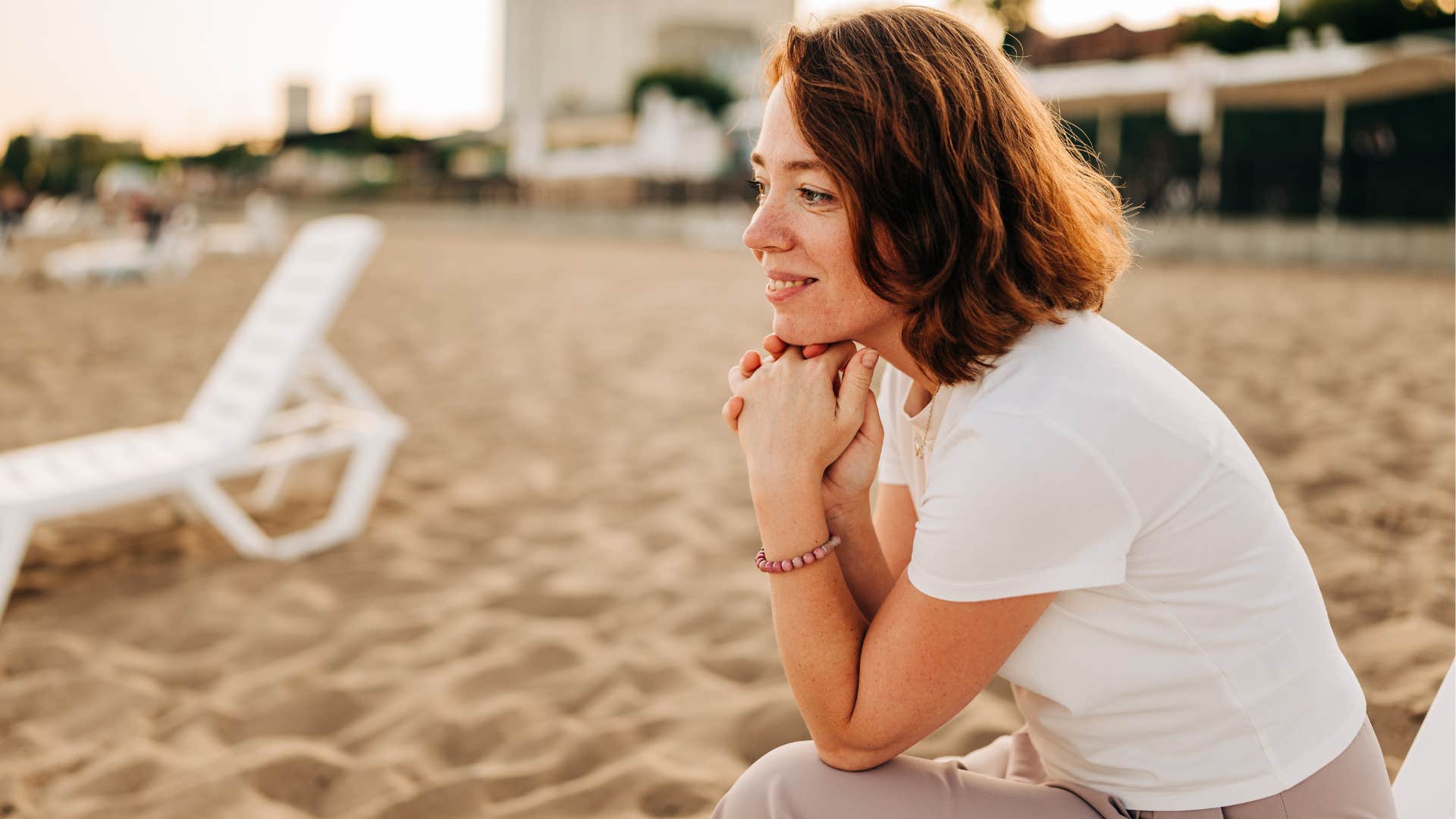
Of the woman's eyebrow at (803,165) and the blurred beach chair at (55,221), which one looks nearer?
the woman's eyebrow at (803,165)

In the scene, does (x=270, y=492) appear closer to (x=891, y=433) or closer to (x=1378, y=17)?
(x=891, y=433)

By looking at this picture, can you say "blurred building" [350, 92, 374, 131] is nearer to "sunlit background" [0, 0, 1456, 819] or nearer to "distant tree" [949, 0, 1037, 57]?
"distant tree" [949, 0, 1037, 57]

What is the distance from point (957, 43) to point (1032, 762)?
0.96 metres

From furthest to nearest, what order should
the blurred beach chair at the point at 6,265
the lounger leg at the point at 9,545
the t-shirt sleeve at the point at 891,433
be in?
the blurred beach chair at the point at 6,265 → the lounger leg at the point at 9,545 → the t-shirt sleeve at the point at 891,433

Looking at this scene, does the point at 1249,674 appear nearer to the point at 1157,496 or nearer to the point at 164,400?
the point at 1157,496

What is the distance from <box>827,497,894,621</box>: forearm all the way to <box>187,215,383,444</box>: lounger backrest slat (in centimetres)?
276

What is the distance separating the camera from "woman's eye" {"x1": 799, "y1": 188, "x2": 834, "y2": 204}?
1.25 m

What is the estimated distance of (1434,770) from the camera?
1.39m

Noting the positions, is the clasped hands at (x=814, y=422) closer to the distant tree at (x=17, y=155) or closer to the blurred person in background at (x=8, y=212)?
the blurred person in background at (x=8, y=212)

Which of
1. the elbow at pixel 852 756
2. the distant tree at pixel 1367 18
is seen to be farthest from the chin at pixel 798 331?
the distant tree at pixel 1367 18

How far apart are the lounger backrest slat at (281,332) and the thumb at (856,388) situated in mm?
2815

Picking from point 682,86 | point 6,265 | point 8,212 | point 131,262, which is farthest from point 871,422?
point 682,86

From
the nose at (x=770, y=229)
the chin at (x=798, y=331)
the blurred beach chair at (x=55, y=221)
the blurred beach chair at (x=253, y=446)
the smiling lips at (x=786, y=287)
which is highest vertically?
the nose at (x=770, y=229)

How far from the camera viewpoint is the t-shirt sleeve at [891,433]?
1.58 metres
